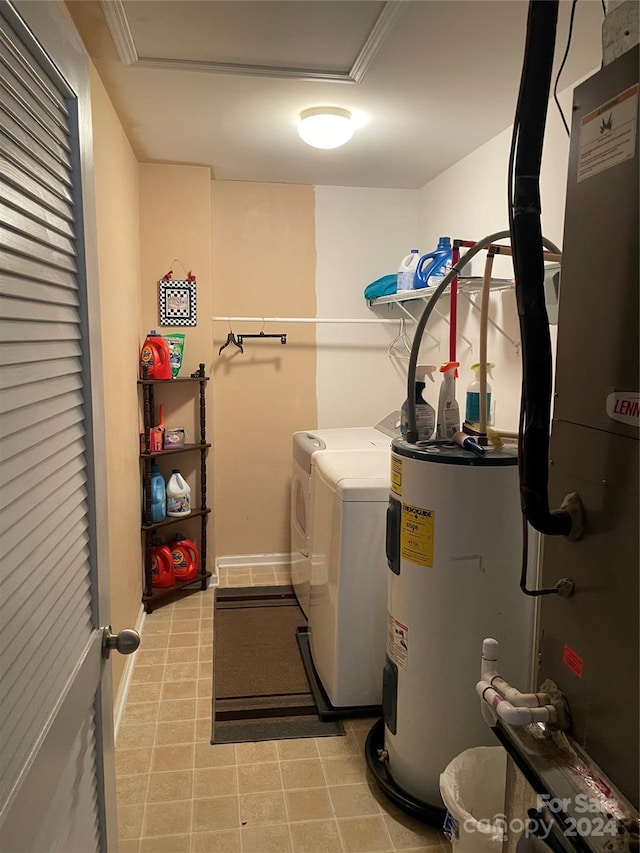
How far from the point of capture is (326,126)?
2.49 m

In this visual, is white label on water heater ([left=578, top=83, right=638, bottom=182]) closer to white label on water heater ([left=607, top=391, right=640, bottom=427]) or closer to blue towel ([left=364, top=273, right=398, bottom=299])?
white label on water heater ([left=607, top=391, right=640, bottom=427])

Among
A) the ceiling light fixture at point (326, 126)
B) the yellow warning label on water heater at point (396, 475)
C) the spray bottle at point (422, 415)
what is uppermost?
the ceiling light fixture at point (326, 126)

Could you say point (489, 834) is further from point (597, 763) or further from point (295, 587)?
point (295, 587)

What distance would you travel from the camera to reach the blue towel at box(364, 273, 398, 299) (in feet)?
11.2

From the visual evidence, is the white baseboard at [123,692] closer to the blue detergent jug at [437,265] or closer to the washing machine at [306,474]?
the washing machine at [306,474]

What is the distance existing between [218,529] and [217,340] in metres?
1.17

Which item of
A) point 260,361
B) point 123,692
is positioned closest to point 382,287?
point 260,361

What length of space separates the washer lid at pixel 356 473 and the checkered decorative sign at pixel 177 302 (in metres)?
1.23

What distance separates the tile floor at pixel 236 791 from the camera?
179 cm

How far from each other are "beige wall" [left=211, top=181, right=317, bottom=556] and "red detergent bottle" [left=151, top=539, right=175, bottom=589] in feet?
1.50

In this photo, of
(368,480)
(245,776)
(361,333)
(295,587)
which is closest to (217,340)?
(361,333)

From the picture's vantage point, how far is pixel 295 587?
11.4 feet

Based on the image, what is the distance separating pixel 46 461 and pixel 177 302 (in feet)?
8.57

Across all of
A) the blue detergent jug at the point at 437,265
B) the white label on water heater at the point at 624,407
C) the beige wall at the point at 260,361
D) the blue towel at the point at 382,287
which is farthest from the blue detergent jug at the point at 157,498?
the white label on water heater at the point at 624,407
